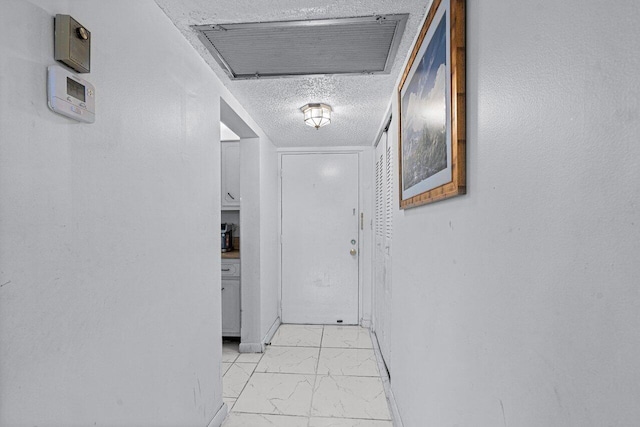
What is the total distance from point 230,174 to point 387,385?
242 cm

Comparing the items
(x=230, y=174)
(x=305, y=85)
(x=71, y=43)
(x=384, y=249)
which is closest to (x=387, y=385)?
(x=384, y=249)

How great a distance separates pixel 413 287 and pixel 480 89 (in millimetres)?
1037

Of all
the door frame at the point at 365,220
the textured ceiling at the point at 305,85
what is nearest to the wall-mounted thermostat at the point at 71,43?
the textured ceiling at the point at 305,85

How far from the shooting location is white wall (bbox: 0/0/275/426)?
2.51 ft

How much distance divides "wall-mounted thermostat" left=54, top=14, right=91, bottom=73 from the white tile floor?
2.07 meters

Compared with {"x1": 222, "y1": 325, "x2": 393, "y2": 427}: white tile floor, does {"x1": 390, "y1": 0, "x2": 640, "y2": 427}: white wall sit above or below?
above

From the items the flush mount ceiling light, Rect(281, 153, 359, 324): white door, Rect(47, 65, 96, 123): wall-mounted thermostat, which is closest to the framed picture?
the flush mount ceiling light

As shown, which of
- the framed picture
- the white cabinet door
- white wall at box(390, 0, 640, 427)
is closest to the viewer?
white wall at box(390, 0, 640, 427)

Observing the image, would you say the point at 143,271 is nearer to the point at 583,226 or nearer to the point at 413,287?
the point at 413,287

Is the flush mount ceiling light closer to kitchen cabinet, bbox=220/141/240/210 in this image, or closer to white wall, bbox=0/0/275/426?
white wall, bbox=0/0/275/426

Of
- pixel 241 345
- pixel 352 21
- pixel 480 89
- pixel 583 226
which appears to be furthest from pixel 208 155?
pixel 241 345

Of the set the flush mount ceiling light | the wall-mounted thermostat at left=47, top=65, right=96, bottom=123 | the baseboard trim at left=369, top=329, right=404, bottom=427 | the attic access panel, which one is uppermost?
the attic access panel

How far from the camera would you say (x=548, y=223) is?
598 mm

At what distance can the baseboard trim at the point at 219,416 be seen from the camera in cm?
196
